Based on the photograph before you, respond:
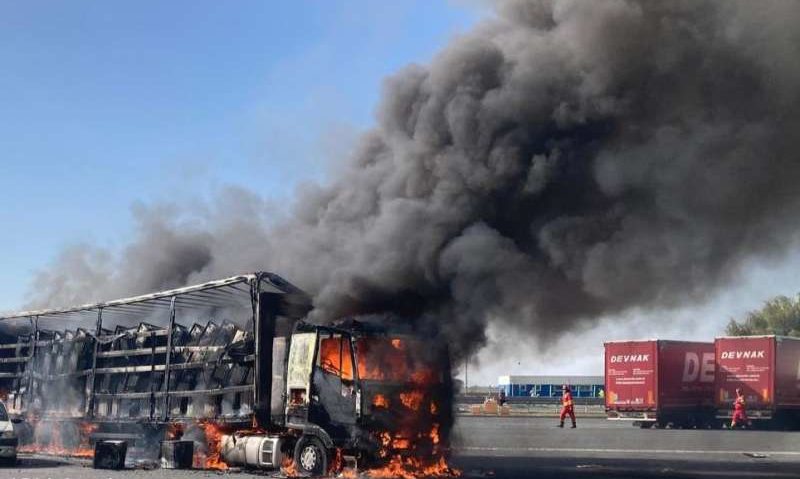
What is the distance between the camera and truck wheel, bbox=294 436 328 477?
47.4ft

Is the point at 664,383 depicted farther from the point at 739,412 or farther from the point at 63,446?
the point at 63,446

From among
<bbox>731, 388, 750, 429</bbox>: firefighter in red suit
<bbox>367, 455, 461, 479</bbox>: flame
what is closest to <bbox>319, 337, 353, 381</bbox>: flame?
<bbox>367, 455, 461, 479</bbox>: flame

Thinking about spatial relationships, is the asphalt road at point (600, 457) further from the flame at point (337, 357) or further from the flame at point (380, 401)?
the flame at point (337, 357)

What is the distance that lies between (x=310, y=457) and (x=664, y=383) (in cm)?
2445

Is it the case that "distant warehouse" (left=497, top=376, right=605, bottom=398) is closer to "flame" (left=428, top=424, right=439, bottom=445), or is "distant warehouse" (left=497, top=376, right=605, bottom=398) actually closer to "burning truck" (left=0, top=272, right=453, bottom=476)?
"burning truck" (left=0, top=272, right=453, bottom=476)

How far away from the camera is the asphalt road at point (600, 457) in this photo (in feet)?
53.9

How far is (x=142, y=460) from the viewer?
60.5 ft

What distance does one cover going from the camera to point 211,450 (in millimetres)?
16828

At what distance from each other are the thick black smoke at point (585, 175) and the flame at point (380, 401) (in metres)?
1.94

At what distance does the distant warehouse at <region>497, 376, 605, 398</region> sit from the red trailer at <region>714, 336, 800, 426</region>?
4005 cm

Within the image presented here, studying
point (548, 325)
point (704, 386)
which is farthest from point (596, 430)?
point (548, 325)

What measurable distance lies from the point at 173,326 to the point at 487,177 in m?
6.93

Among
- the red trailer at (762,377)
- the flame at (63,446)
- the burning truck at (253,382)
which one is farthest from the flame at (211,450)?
the red trailer at (762,377)

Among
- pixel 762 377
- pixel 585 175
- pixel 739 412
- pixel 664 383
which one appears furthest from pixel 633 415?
pixel 585 175
